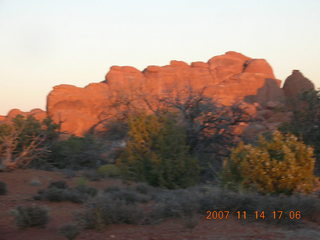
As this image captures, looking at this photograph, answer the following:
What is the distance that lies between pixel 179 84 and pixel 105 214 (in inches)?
1894

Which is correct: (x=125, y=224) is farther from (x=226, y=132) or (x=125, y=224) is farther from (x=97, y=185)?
(x=226, y=132)

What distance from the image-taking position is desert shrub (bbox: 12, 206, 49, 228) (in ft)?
26.6

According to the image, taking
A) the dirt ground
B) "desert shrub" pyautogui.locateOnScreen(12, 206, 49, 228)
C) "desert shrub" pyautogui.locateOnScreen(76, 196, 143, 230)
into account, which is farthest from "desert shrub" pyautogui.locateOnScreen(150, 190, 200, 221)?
"desert shrub" pyautogui.locateOnScreen(12, 206, 49, 228)

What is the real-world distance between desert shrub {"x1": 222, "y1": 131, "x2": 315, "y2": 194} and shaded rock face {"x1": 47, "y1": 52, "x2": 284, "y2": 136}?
4118cm

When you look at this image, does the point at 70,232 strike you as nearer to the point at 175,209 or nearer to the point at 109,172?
the point at 175,209

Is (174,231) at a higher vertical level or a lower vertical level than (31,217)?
lower

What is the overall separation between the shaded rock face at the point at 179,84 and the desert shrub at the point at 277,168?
4118 cm

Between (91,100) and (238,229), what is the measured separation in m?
52.0

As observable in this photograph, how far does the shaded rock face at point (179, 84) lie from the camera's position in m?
54.8

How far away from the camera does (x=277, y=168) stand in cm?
1036

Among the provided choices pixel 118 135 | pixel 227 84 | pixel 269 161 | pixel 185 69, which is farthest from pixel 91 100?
pixel 269 161

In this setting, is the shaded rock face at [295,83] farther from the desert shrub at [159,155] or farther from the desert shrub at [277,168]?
the desert shrub at [277,168]

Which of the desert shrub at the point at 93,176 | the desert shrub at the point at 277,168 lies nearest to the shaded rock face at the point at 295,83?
the desert shrub at the point at 93,176
